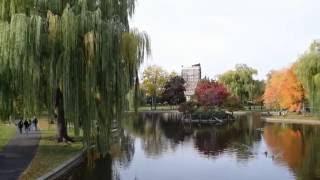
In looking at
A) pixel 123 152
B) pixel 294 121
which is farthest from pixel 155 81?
pixel 123 152

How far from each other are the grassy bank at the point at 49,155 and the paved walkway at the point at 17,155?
31cm

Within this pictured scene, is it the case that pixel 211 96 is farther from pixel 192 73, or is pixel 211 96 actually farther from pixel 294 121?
pixel 192 73

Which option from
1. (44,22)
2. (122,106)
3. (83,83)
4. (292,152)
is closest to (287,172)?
(292,152)

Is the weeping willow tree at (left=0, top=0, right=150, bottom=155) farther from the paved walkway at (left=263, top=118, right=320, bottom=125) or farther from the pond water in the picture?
the paved walkway at (left=263, top=118, right=320, bottom=125)

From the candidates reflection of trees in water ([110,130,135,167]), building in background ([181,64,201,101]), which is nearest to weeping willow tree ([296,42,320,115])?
reflection of trees in water ([110,130,135,167])

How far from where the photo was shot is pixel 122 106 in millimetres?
17516

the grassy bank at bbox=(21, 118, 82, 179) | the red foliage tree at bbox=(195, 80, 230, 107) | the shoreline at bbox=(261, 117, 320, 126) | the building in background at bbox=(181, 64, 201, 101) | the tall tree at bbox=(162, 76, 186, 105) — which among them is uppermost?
the building in background at bbox=(181, 64, 201, 101)

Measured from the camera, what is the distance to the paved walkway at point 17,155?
18.5m

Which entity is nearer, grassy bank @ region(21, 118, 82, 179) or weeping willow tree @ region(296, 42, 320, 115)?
grassy bank @ region(21, 118, 82, 179)

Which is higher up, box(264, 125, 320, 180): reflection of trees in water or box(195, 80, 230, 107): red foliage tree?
box(195, 80, 230, 107): red foliage tree

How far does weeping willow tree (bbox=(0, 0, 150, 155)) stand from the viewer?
53.0 ft

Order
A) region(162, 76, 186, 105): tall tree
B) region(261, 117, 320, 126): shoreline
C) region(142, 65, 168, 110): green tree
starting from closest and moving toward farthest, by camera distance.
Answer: region(261, 117, 320, 126): shoreline → region(142, 65, 168, 110): green tree → region(162, 76, 186, 105): tall tree

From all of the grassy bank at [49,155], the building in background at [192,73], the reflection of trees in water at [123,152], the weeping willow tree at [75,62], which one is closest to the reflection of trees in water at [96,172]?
the grassy bank at [49,155]

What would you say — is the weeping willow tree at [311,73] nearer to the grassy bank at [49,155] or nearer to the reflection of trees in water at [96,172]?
the grassy bank at [49,155]
